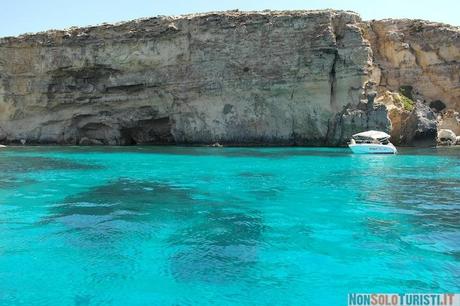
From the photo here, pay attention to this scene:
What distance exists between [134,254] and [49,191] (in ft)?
29.4

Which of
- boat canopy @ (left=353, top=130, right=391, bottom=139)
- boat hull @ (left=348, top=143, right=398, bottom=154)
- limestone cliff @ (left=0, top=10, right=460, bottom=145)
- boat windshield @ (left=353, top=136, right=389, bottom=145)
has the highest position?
limestone cliff @ (left=0, top=10, right=460, bottom=145)

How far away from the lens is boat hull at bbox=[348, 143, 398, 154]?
34.9 meters

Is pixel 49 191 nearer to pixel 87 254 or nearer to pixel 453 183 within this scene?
pixel 87 254

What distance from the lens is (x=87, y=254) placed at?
8.61 meters

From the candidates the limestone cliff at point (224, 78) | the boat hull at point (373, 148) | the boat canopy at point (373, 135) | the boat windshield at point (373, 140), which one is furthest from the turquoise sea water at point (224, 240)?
the limestone cliff at point (224, 78)

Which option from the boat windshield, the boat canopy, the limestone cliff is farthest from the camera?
the limestone cliff

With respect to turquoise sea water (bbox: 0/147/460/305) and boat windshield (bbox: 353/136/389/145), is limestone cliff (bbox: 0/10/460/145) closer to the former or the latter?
boat windshield (bbox: 353/136/389/145)

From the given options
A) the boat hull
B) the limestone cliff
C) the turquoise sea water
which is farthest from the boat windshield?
the turquoise sea water

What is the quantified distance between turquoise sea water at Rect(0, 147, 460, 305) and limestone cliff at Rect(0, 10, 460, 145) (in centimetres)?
2386

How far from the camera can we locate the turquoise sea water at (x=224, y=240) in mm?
6941

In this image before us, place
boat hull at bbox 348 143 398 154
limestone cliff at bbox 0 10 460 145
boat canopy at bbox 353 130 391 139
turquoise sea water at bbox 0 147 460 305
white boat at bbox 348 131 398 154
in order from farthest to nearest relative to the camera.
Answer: limestone cliff at bbox 0 10 460 145
boat canopy at bbox 353 130 391 139
white boat at bbox 348 131 398 154
boat hull at bbox 348 143 398 154
turquoise sea water at bbox 0 147 460 305

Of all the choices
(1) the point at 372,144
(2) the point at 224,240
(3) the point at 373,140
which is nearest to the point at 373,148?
(1) the point at 372,144

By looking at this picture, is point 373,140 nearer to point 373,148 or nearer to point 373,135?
point 373,135

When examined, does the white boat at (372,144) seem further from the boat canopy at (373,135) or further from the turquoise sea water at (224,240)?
the turquoise sea water at (224,240)
